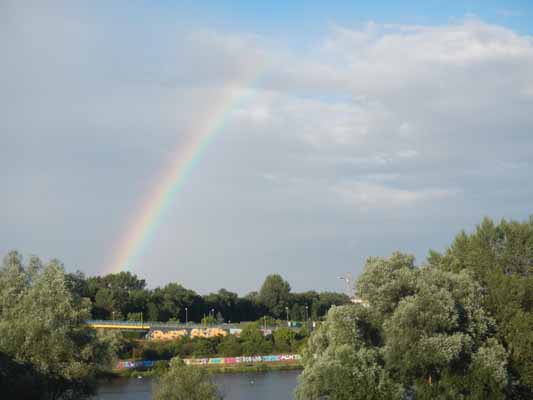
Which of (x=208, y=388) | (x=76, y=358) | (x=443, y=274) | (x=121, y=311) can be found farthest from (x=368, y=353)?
(x=121, y=311)

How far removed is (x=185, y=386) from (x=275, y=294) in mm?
103877

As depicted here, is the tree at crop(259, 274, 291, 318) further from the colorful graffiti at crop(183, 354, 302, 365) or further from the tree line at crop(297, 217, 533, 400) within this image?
the tree line at crop(297, 217, 533, 400)

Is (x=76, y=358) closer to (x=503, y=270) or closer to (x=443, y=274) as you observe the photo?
(x=443, y=274)

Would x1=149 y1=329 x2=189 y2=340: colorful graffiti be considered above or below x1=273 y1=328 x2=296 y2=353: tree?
above

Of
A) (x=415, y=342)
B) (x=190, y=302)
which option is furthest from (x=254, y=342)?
(x=415, y=342)

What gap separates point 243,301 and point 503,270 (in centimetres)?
9968

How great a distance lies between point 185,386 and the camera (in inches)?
1087

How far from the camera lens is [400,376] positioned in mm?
25578

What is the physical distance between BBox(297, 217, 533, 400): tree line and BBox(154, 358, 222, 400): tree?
3.68 m

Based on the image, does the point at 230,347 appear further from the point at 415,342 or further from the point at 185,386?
the point at 415,342

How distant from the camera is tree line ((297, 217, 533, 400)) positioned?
2508 cm

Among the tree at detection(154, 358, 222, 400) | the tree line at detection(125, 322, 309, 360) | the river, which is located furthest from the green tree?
the tree at detection(154, 358, 222, 400)

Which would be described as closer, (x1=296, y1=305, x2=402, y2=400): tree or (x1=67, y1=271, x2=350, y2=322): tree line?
(x1=296, y1=305, x2=402, y2=400): tree

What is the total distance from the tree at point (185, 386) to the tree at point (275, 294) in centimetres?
10103
